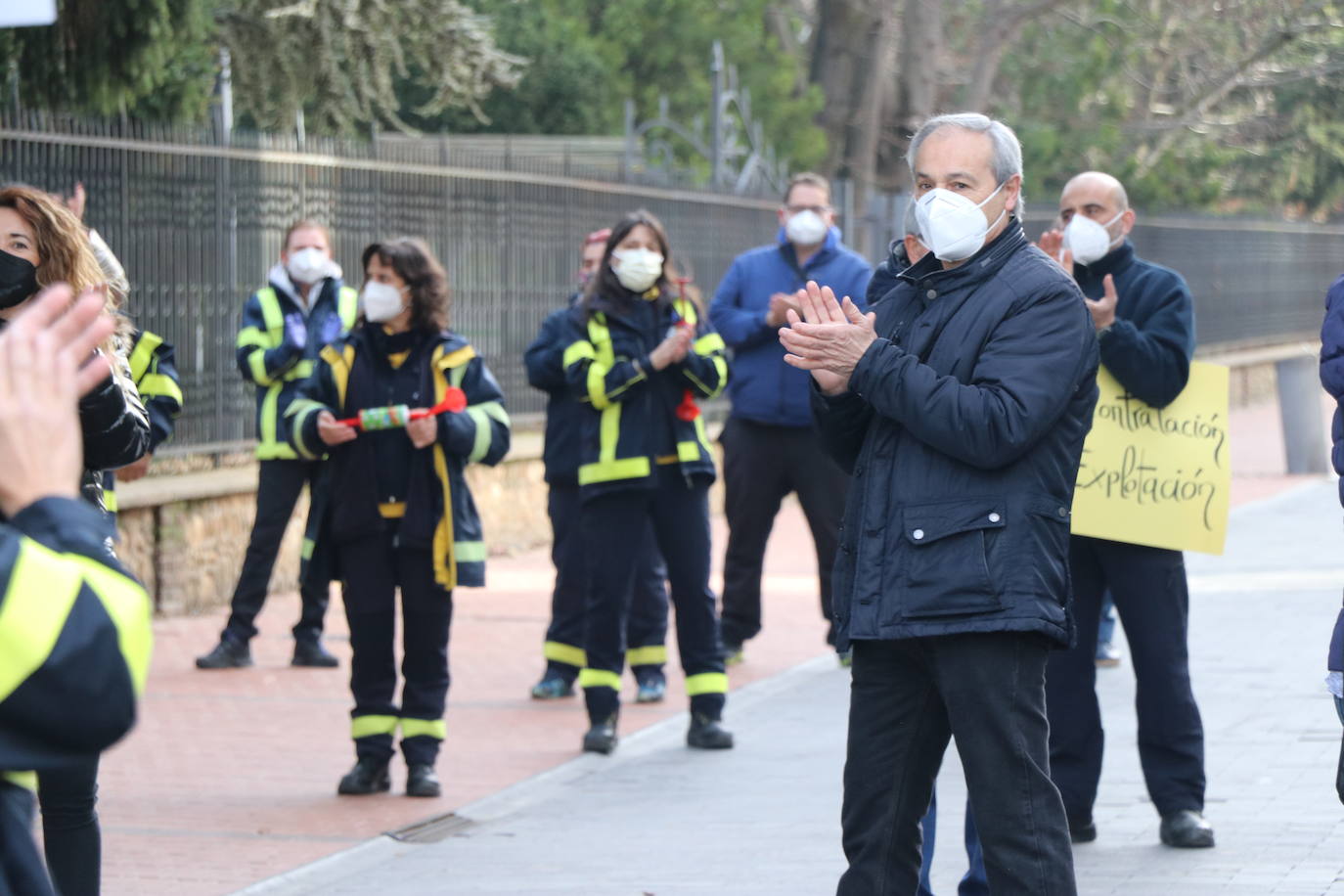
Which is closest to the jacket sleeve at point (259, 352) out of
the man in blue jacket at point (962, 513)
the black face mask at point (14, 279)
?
the black face mask at point (14, 279)

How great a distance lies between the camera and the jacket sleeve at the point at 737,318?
9.28 metres

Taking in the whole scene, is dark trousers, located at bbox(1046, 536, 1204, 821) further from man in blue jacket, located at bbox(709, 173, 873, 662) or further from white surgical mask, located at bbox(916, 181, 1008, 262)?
man in blue jacket, located at bbox(709, 173, 873, 662)

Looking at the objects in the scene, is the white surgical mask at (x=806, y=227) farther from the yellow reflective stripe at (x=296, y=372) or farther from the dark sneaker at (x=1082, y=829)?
the dark sneaker at (x=1082, y=829)

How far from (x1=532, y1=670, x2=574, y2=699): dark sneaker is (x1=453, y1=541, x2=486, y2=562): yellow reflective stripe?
6.92 ft

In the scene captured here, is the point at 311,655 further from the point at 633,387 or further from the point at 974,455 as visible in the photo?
the point at 974,455

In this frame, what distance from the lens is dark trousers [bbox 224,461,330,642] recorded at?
9633 millimetres

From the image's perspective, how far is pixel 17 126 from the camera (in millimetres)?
9984

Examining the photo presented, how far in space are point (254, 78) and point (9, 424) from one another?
13526 mm

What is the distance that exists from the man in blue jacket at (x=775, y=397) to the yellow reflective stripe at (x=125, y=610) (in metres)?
6.76

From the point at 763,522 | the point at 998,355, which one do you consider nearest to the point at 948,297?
the point at 998,355

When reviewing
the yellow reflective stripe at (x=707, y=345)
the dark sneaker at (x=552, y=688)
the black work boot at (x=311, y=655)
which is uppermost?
the yellow reflective stripe at (x=707, y=345)

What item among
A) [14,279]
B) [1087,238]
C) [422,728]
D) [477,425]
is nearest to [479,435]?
[477,425]

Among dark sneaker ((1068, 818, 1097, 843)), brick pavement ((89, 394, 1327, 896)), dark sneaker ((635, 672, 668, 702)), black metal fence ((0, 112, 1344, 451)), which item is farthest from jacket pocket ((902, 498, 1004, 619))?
black metal fence ((0, 112, 1344, 451))

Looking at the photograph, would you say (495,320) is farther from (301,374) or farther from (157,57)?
(301,374)
